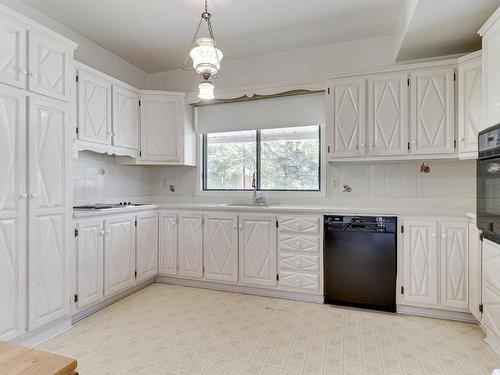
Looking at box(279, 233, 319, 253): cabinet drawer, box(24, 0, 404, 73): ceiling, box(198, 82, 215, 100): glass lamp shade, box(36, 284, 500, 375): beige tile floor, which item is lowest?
box(36, 284, 500, 375): beige tile floor

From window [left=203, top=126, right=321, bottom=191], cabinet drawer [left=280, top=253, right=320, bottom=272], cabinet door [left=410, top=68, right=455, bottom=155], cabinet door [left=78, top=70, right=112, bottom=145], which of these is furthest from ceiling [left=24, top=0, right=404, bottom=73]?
cabinet drawer [left=280, top=253, right=320, bottom=272]

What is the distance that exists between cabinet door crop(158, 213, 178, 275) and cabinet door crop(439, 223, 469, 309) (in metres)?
2.77

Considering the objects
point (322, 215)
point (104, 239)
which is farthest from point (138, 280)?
point (322, 215)

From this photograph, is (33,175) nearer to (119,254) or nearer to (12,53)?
(12,53)

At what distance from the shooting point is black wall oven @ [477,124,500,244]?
6.57ft

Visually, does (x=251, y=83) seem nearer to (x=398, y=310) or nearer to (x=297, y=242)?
(x=297, y=242)

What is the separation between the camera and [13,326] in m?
2.05

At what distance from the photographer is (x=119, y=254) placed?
305 centimetres

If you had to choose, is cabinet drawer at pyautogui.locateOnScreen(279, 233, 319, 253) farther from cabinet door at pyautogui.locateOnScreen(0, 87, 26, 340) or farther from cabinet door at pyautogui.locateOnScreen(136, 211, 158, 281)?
cabinet door at pyautogui.locateOnScreen(0, 87, 26, 340)

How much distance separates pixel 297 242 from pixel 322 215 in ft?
1.26

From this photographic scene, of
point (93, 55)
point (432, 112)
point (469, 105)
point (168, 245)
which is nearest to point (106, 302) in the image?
point (168, 245)

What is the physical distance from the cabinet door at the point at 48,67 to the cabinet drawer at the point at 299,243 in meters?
2.38

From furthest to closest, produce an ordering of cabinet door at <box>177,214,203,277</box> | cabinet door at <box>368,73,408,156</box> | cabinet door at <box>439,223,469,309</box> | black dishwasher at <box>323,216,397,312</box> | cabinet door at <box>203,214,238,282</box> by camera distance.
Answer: cabinet door at <box>177,214,203,277</box> → cabinet door at <box>203,214,238,282</box> → cabinet door at <box>368,73,408,156</box> → black dishwasher at <box>323,216,397,312</box> → cabinet door at <box>439,223,469,309</box>

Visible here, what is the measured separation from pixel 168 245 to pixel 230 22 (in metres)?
2.57
